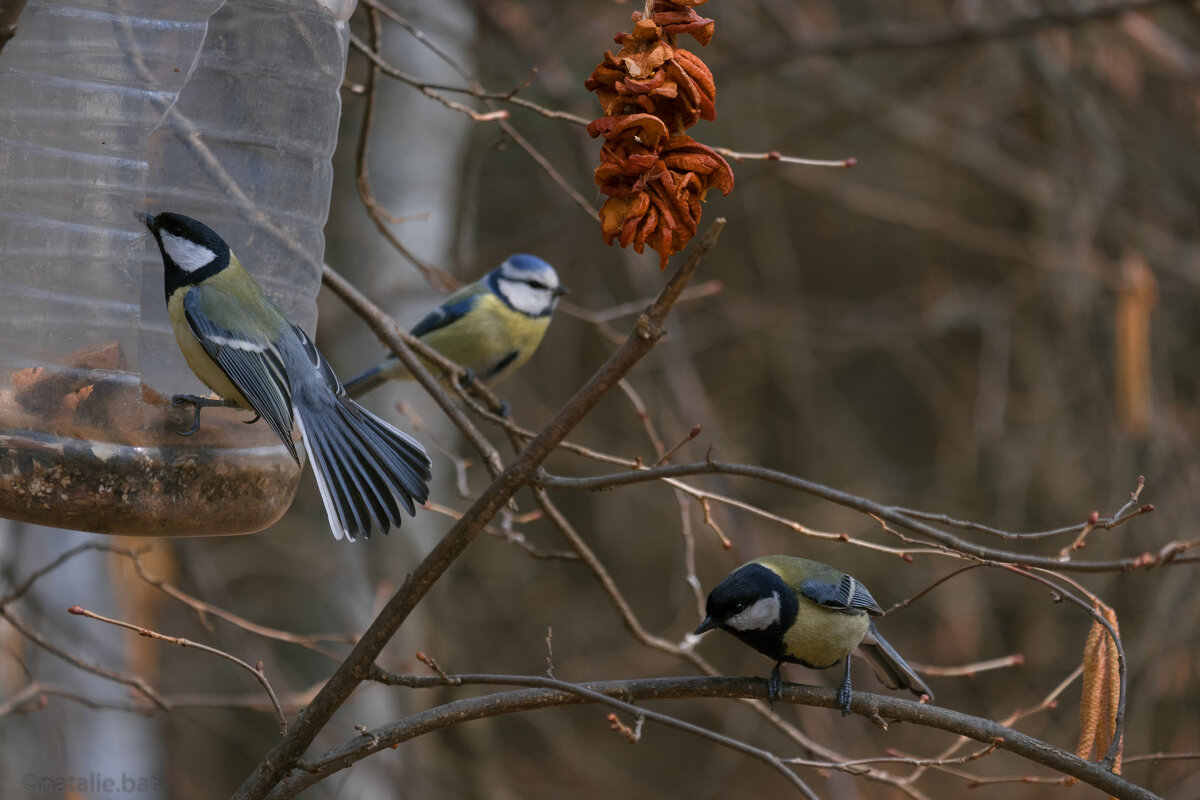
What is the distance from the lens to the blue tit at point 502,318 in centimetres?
485

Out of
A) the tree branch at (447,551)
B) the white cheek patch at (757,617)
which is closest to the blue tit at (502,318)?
the white cheek patch at (757,617)

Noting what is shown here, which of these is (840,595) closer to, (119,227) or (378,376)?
(119,227)

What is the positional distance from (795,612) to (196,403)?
138 centimetres

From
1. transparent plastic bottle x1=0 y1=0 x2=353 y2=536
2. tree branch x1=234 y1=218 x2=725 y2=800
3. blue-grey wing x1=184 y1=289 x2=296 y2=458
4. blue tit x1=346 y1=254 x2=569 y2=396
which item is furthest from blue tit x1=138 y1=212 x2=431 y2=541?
blue tit x1=346 y1=254 x2=569 y2=396

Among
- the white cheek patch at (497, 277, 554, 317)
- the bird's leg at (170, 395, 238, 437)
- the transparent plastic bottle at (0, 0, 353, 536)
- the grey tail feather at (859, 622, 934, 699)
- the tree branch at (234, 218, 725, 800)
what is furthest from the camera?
the white cheek patch at (497, 277, 554, 317)

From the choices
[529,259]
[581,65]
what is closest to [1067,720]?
[529,259]

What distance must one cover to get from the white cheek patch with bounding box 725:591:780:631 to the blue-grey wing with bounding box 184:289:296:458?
1.03 m

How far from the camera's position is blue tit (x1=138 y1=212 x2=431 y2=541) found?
221cm

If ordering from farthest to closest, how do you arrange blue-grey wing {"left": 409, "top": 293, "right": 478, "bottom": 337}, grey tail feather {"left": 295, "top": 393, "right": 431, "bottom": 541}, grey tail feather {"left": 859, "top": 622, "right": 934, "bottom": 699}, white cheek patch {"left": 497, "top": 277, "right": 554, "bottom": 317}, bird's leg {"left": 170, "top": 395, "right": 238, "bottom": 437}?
1. blue-grey wing {"left": 409, "top": 293, "right": 478, "bottom": 337}
2. white cheek patch {"left": 497, "top": 277, "right": 554, "bottom": 317}
3. grey tail feather {"left": 859, "top": 622, "right": 934, "bottom": 699}
4. bird's leg {"left": 170, "top": 395, "right": 238, "bottom": 437}
5. grey tail feather {"left": 295, "top": 393, "right": 431, "bottom": 541}

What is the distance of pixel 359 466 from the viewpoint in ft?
7.36

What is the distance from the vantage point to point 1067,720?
6375 millimetres

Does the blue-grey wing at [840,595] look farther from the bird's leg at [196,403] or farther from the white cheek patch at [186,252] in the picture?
the white cheek patch at [186,252]

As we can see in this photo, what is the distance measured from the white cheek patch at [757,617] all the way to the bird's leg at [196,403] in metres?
1.17

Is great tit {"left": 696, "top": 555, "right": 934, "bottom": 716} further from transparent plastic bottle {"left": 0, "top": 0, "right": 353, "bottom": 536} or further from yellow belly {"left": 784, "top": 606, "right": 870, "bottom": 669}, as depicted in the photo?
transparent plastic bottle {"left": 0, "top": 0, "right": 353, "bottom": 536}
